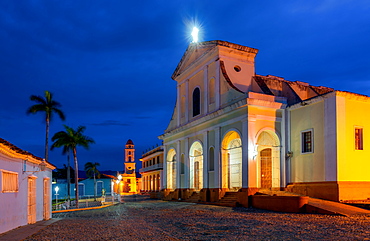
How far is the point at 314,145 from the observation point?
19.1 m

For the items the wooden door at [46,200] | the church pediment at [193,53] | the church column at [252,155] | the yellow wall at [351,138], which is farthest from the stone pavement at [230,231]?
the church pediment at [193,53]

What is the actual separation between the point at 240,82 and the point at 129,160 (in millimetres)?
53148

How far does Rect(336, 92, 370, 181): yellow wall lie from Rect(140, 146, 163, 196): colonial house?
30956 millimetres

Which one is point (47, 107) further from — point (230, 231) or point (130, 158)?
point (130, 158)

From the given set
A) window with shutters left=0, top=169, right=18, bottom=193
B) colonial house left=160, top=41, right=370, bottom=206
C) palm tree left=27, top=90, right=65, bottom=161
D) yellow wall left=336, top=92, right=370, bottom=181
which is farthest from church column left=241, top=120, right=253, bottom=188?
palm tree left=27, top=90, right=65, bottom=161

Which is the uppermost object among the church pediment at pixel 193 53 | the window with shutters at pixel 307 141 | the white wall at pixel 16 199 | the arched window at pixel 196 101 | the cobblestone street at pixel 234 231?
the church pediment at pixel 193 53

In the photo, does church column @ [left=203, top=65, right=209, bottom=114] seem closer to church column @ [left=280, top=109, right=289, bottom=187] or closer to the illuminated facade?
church column @ [left=280, top=109, right=289, bottom=187]

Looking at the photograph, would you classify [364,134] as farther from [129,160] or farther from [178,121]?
[129,160]

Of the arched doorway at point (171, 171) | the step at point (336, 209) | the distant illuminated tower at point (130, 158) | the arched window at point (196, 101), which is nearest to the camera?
the step at point (336, 209)

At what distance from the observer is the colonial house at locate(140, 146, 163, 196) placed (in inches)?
1964

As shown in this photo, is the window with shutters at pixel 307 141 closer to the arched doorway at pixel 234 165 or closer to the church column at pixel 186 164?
the arched doorway at pixel 234 165

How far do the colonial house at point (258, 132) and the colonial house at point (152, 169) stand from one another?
19.2 meters

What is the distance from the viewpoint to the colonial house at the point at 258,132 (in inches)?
708

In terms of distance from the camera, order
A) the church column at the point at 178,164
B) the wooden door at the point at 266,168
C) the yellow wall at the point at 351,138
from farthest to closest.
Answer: the church column at the point at 178,164 → the wooden door at the point at 266,168 → the yellow wall at the point at 351,138
